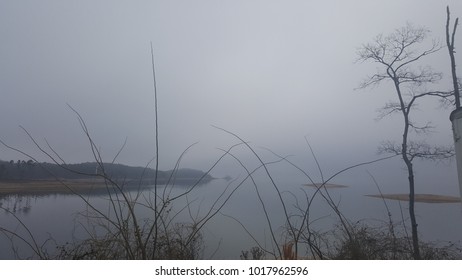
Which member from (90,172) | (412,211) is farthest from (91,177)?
(412,211)

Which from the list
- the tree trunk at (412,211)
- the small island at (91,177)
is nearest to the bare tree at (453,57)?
the tree trunk at (412,211)

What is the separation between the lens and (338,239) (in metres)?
1.55

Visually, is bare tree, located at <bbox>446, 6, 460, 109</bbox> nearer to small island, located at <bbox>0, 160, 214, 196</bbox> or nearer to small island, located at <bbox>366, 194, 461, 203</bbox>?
small island, located at <bbox>366, 194, 461, 203</bbox>

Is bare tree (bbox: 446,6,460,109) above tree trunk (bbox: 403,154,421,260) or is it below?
above

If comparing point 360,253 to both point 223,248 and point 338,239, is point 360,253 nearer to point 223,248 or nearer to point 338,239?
point 338,239

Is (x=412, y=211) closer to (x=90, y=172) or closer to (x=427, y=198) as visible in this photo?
(x=427, y=198)

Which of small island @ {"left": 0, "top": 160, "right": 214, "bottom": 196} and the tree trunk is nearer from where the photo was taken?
small island @ {"left": 0, "top": 160, "right": 214, "bottom": 196}

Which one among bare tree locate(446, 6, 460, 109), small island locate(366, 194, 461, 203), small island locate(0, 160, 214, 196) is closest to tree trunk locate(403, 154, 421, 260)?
small island locate(366, 194, 461, 203)

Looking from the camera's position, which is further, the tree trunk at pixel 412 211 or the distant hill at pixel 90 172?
the tree trunk at pixel 412 211

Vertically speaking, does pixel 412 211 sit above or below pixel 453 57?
below

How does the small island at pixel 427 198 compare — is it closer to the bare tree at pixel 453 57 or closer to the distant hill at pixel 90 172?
the bare tree at pixel 453 57
